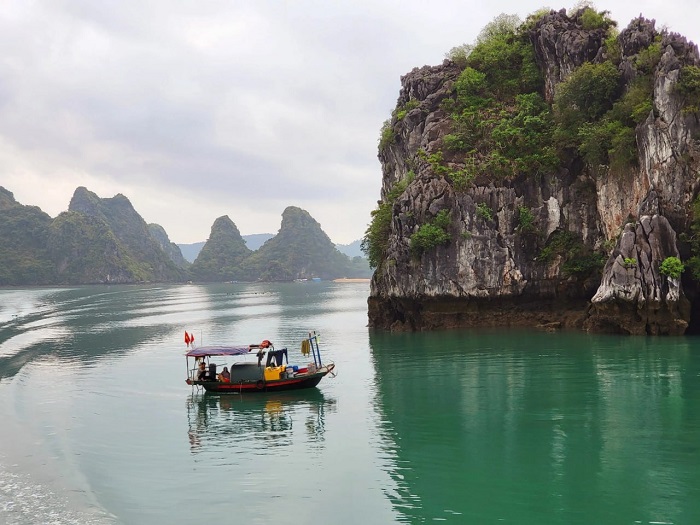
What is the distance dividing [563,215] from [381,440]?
30198 mm

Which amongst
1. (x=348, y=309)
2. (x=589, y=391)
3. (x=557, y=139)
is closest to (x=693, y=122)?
(x=557, y=139)

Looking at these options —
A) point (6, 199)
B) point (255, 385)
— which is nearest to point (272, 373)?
point (255, 385)

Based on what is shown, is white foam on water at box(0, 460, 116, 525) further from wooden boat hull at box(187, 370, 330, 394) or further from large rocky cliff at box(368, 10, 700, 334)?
large rocky cliff at box(368, 10, 700, 334)

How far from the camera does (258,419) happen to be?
24.3 meters

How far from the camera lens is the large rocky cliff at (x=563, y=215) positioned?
38031mm

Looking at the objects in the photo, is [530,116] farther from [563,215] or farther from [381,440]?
[381,440]

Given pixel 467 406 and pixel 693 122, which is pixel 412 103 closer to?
pixel 693 122

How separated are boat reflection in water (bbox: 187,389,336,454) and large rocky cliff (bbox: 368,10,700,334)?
67.6ft

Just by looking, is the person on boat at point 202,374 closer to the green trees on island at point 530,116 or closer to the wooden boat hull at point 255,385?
the wooden boat hull at point 255,385

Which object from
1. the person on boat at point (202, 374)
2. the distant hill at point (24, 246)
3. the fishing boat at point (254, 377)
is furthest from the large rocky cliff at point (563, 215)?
the distant hill at point (24, 246)

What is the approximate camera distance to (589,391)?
25.8 metres

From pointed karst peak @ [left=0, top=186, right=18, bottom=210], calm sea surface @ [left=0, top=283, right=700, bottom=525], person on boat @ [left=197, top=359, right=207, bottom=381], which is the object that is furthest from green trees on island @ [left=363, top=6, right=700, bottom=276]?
pointed karst peak @ [left=0, top=186, right=18, bottom=210]

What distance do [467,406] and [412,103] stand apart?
36.2 metres

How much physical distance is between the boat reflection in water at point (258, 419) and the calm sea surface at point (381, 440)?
12 cm
